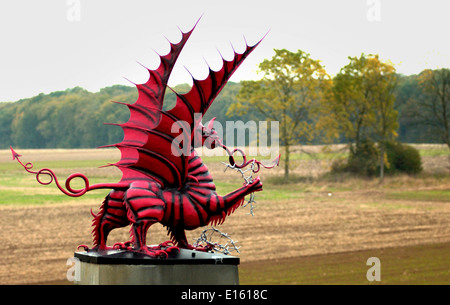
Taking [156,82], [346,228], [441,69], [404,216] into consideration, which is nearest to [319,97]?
[441,69]

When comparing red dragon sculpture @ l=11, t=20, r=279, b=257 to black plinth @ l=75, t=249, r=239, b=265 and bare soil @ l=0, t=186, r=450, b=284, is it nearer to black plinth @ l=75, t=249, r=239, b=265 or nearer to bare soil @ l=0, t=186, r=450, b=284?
black plinth @ l=75, t=249, r=239, b=265

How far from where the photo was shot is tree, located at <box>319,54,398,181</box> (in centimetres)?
3175

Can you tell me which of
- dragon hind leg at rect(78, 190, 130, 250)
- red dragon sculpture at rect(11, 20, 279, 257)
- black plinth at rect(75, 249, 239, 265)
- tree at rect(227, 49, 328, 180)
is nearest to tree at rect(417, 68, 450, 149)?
tree at rect(227, 49, 328, 180)

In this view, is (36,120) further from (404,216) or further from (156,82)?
(156,82)

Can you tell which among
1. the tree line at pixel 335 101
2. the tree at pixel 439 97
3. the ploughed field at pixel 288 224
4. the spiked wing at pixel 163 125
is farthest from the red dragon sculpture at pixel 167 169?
the tree at pixel 439 97

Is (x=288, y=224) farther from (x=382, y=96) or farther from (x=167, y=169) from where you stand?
(x=382, y=96)

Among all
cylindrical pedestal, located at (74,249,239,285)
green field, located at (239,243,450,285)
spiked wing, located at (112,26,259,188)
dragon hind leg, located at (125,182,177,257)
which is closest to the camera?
cylindrical pedestal, located at (74,249,239,285)

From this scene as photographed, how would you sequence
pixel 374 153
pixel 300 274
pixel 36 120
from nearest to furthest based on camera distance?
pixel 300 274 → pixel 374 153 → pixel 36 120

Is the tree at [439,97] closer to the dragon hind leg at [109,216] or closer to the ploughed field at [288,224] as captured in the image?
the ploughed field at [288,224]

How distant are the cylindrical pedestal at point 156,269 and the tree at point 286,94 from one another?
24522mm

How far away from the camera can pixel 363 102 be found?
32094 mm

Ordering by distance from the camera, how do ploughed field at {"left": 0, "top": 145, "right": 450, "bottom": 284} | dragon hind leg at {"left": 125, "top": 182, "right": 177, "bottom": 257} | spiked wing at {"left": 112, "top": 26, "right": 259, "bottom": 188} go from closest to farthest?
dragon hind leg at {"left": 125, "top": 182, "right": 177, "bottom": 257} < spiked wing at {"left": 112, "top": 26, "right": 259, "bottom": 188} < ploughed field at {"left": 0, "top": 145, "right": 450, "bottom": 284}

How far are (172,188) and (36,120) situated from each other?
166 ft
